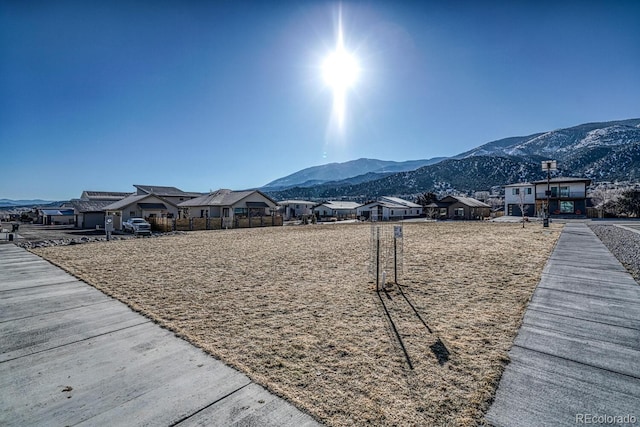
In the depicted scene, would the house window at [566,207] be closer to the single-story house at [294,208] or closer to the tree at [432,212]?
the tree at [432,212]

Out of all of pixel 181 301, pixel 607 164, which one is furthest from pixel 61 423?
pixel 607 164

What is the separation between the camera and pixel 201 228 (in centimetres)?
3178

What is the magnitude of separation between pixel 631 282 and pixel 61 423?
34.4ft

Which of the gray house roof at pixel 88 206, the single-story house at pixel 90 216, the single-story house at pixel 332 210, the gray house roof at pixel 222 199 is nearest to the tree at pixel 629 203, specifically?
the single-story house at pixel 332 210

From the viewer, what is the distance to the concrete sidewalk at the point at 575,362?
262 centimetres

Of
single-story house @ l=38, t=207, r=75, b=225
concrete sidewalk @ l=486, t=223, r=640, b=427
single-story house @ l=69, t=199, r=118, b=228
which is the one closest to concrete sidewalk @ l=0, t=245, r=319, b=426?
concrete sidewalk @ l=486, t=223, r=640, b=427

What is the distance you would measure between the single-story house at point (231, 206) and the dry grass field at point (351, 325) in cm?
2864

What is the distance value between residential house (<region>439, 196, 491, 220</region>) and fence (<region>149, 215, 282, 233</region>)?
125 feet

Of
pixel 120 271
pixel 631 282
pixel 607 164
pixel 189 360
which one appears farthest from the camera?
pixel 607 164

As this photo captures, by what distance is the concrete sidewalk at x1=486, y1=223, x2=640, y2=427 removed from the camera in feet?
8.61

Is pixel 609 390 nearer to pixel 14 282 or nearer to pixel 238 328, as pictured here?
pixel 238 328

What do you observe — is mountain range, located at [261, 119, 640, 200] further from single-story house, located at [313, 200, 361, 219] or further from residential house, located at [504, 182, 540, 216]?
residential house, located at [504, 182, 540, 216]

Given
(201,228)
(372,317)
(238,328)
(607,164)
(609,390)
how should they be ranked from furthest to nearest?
(607,164) → (201,228) → (372,317) → (238,328) → (609,390)

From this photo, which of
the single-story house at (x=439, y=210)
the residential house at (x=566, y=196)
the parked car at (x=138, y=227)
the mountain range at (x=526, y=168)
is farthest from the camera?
the mountain range at (x=526, y=168)
